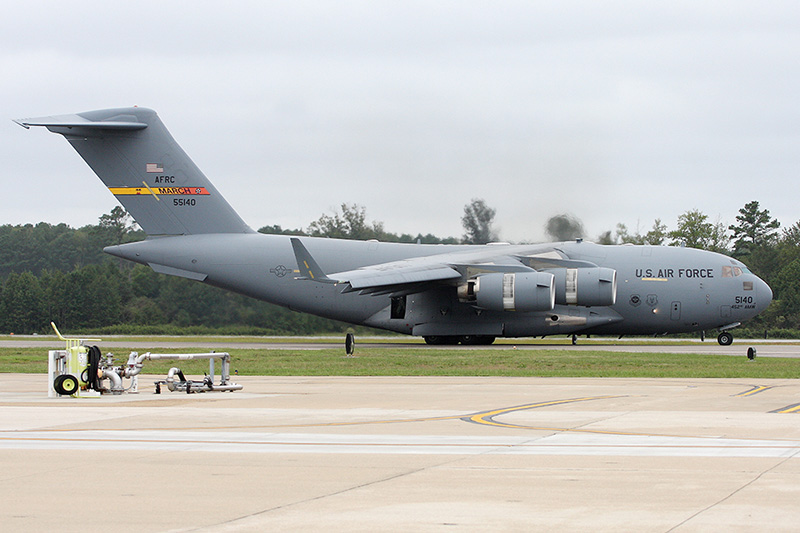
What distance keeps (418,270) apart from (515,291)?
159 inches

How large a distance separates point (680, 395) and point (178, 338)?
34.5m

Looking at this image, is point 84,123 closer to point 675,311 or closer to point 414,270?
point 414,270

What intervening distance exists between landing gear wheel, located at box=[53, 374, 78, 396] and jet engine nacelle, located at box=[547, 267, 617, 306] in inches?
942

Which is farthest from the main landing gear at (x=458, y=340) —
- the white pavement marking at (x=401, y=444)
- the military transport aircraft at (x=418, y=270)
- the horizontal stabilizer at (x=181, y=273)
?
the white pavement marking at (x=401, y=444)

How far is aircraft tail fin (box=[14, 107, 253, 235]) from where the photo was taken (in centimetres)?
4125

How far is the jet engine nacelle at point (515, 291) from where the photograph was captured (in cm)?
3738

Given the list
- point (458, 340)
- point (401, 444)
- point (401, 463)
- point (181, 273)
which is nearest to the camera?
point (401, 463)

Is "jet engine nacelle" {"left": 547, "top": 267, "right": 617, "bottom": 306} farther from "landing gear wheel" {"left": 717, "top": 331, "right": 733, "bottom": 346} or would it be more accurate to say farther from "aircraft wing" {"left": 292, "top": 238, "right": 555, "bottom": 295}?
"landing gear wheel" {"left": 717, "top": 331, "right": 733, "bottom": 346}

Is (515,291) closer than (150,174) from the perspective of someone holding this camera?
Yes

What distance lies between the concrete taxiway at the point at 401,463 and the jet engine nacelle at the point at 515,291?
65.1 ft

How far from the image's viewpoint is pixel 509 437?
1195 centimetres

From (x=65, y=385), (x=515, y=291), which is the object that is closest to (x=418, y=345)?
(x=515, y=291)

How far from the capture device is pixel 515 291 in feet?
123

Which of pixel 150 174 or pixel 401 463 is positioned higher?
pixel 150 174
